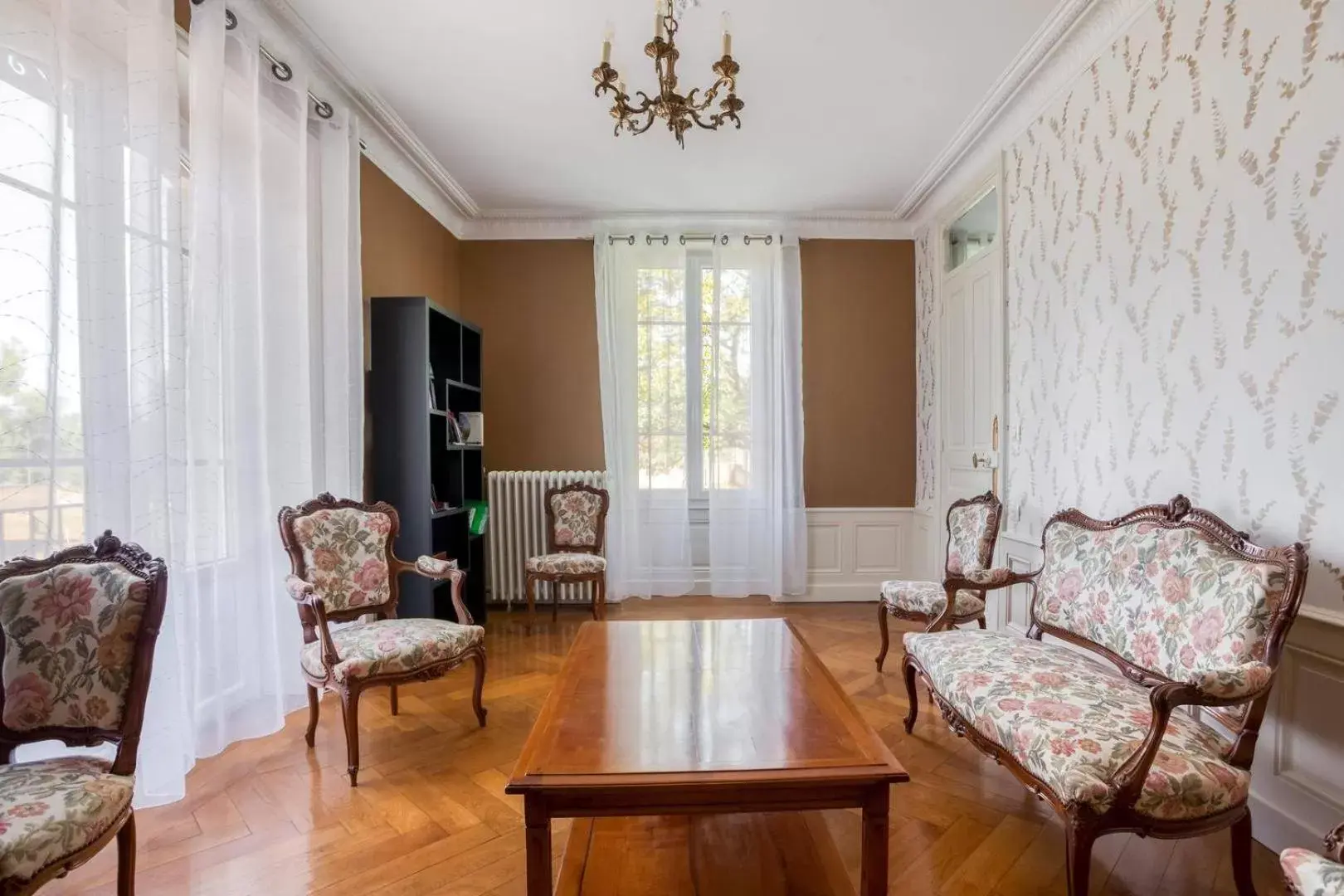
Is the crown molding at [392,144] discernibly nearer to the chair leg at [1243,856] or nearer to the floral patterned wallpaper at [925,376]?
the floral patterned wallpaper at [925,376]

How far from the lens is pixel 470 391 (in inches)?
161

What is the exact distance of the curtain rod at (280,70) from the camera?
2266 mm

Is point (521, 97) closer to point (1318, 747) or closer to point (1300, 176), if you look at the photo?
point (1300, 176)

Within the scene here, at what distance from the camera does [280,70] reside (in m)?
2.55

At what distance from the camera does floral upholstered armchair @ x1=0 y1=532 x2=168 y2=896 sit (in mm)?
1405

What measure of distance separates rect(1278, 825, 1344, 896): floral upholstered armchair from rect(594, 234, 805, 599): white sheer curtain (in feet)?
11.4

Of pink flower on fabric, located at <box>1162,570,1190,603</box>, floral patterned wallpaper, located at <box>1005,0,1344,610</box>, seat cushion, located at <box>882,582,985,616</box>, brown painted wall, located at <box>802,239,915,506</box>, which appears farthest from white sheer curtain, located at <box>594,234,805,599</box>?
pink flower on fabric, located at <box>1162,570,1190,603</box>

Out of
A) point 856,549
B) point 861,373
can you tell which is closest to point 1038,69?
point 861,373

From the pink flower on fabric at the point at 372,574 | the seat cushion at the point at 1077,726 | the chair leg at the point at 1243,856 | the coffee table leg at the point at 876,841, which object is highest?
the pink flower on fabric at the point at 372,574

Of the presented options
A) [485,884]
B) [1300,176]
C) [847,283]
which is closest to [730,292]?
[847,283]

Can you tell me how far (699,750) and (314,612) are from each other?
157 centimetres

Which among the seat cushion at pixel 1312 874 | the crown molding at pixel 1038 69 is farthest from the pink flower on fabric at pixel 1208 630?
the crown molding at pixel 1038 69

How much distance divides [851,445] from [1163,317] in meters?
2.58

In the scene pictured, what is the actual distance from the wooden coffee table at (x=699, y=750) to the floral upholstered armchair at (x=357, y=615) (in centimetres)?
65
